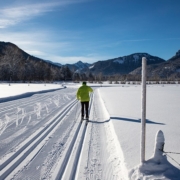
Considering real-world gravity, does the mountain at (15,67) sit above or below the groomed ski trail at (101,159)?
above

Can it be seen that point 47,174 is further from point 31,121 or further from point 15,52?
point 15,52

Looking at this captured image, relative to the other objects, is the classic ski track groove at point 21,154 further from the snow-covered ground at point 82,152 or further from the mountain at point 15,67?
the mountain at point 15,67

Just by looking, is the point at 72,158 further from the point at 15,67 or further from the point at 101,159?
the point at 15,67

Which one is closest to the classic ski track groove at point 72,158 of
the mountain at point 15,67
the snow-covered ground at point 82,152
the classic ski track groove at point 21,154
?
the snow-covered ground at point 82,152

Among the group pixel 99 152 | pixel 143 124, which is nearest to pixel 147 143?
pixel 99 152

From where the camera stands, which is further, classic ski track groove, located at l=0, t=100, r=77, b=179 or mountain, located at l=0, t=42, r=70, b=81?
mountain, located at l=0, t=42, r=70, b=81

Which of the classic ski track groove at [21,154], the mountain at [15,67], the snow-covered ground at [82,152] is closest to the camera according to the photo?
the snow-covered ground at [82,152]

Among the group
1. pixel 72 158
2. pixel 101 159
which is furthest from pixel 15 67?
pixel 101 159

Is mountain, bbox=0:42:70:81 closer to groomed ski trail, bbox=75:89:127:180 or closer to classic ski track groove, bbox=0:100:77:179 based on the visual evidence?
classic ski track groove, bbox=0:100:77:179

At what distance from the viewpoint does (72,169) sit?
13.2 feet

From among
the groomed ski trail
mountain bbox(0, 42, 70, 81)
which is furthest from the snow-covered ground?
mountain bbox(0, 42, 70, 81)

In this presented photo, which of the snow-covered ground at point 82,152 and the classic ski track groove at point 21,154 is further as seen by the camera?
the classic ski track groove at point 21,154

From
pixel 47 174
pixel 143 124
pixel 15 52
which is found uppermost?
pixel 15 52

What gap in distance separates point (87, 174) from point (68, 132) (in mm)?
3050
